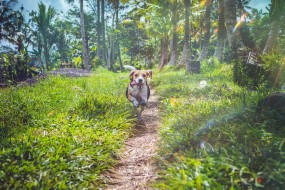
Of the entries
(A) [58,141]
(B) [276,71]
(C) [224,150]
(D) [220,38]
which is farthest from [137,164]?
(D) [220,38]

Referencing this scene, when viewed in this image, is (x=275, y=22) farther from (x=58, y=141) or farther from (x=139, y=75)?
(x=58, y=141)

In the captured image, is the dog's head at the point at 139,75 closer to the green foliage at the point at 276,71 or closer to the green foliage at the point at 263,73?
the green foliage at the point at 263,73

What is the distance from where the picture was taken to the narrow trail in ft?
Answer: 9.15

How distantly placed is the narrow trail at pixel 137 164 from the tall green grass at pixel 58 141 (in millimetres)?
159

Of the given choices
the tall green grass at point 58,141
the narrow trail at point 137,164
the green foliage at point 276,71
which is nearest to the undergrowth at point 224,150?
the narrow trail at point 137,164

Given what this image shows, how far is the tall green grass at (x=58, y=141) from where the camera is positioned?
2.38 m

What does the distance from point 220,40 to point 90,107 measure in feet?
51.0

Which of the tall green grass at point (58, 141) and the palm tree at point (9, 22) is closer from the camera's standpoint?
the tall green grass at point (58, 141)

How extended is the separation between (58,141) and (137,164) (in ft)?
3.94

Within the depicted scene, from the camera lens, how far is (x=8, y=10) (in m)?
31.0

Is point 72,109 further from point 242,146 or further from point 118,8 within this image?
point 118,8

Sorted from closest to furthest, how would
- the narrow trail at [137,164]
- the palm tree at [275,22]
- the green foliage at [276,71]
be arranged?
1. the narrow trail at [137,164]
2. the green foliage at [276,71]
3. the palm tree at [275,22]

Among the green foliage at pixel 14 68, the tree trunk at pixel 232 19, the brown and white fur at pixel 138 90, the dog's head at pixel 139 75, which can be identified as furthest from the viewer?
the green foliage at pixel 14 68

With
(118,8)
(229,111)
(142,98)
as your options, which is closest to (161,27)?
(118,8)
